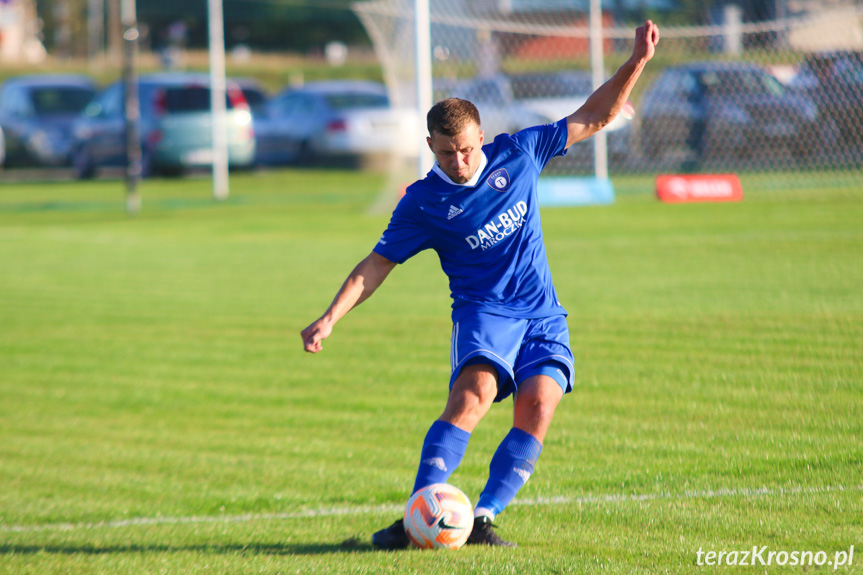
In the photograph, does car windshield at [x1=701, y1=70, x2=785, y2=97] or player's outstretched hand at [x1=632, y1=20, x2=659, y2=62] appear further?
car windshield at [x1=701, y1=70, x2=785, y2=97]

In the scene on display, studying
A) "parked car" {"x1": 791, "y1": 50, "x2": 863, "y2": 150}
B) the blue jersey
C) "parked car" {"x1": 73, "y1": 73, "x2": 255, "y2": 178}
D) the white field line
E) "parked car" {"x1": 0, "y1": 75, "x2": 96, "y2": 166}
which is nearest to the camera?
the blue jersey

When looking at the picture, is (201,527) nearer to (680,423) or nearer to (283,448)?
(283,448)

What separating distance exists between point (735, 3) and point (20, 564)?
21034mm

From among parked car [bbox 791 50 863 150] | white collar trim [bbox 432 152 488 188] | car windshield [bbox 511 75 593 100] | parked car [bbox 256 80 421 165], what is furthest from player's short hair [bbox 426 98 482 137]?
parked car [bbox 256 80 421 165]

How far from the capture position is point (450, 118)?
3939mm

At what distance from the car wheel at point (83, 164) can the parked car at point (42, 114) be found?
165 cm


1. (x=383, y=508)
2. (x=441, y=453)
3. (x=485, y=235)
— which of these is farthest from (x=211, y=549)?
(x=485, y=235)

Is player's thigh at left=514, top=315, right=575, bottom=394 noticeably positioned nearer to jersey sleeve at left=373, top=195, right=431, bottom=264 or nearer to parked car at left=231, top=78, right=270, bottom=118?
jersey sleeve at left=373, top=195, right=431, bottom=264

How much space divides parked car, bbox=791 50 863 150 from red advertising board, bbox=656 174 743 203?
2232mm

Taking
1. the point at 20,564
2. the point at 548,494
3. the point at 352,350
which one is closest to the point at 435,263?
the point at 352,350

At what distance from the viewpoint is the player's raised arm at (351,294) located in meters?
3.93

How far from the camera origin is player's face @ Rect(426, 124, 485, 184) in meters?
4.00

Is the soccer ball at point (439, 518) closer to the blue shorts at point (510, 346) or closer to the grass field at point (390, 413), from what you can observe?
the grass field at point (390, 413)

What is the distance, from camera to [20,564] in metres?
4.08
